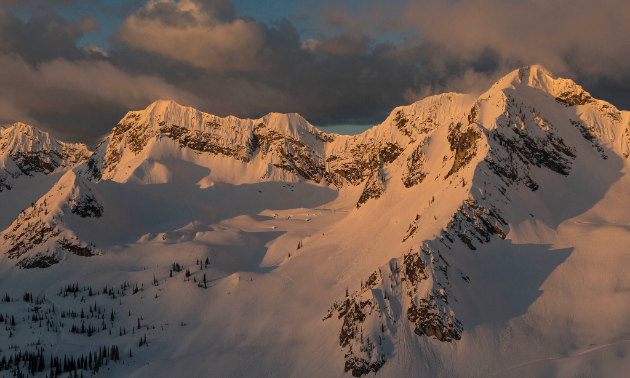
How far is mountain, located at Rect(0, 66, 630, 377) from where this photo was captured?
6231 cm

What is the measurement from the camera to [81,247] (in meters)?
123

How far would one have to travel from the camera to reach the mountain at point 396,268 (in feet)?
204

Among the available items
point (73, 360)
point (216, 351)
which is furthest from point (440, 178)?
point (73, 360)

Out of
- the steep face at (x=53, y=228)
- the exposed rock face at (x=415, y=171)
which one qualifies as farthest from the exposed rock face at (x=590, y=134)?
the steep face at (x=53, y=228)

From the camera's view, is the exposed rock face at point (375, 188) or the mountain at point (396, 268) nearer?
the mountain at point (396, 268)

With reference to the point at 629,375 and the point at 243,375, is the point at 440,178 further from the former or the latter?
the point at 243,375

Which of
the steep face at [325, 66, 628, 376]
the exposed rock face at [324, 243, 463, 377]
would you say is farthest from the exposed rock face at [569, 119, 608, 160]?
the exposed rock face at [324, 243, 463, 377]

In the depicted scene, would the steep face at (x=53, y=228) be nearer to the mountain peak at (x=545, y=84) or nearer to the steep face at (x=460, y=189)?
the steep face at (x=460, y=189)

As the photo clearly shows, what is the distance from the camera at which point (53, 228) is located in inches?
5020

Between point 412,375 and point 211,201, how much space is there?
14486cm

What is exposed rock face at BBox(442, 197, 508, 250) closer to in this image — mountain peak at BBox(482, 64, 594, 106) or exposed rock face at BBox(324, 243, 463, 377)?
exposed rock face at BBox(324, 243, 463, 377)

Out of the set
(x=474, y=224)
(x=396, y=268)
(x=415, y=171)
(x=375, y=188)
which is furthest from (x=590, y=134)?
(x=396, y=268)

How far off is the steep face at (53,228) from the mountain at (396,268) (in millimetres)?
644

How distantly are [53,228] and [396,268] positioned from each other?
364ft
